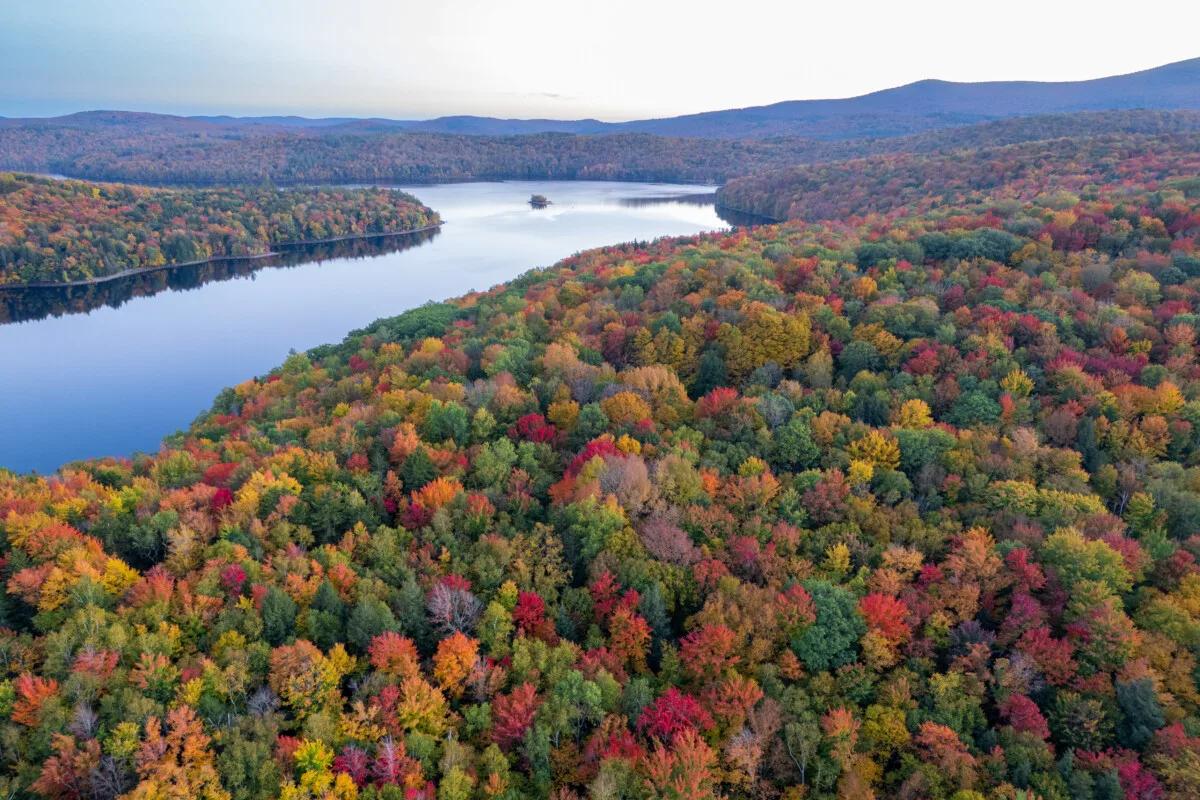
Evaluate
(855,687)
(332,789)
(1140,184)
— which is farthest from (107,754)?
(1140,184)

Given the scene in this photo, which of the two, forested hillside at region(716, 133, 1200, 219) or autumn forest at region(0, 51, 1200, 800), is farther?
forested hillside at region(716, 133, 1200, 219)

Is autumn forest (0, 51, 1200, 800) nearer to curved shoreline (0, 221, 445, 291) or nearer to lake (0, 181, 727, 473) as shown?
lake (0, 181, 727, 473)

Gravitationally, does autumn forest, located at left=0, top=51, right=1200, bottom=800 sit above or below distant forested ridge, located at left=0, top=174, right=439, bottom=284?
below

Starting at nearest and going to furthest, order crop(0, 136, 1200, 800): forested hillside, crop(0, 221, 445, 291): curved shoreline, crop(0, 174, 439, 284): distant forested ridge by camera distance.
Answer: crop(0, 136, 1200, 800): forested hillside → crop(0, 221, 445, 291): curved shoreline → crop(0, 174, 439, 284): distant forested ridge

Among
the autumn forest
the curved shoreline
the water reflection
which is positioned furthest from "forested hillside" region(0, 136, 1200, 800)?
the curved shoreline

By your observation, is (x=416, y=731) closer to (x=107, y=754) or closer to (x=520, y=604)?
(x=520, y=604)

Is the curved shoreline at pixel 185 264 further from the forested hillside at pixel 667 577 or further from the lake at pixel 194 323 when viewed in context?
the forested hillside at pixel 667 577

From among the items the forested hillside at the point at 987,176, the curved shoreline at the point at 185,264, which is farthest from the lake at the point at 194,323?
the forested hillside at the point at 987,176

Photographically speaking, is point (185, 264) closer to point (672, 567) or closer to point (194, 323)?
point (194, 323)
